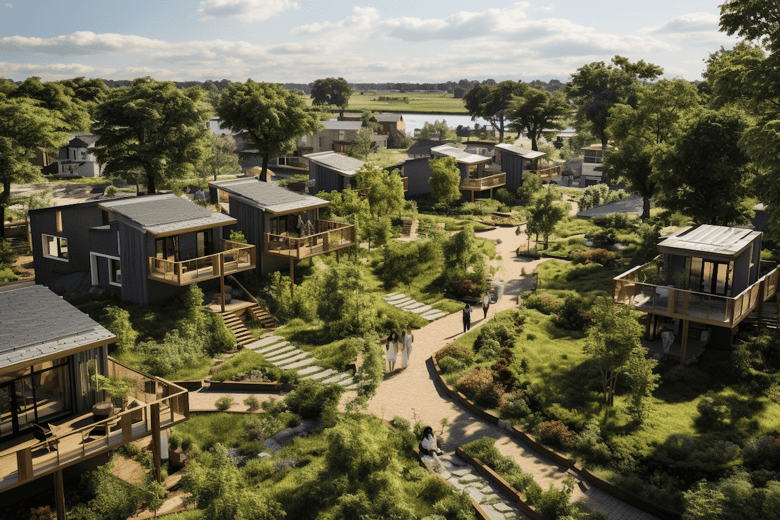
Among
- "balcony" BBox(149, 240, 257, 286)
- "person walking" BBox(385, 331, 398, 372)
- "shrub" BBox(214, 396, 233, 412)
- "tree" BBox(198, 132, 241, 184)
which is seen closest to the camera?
"shrub" BBox(214, 396, 233, 412)

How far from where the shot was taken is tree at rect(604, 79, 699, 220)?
138 ft

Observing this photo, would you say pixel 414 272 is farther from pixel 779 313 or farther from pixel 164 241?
pixel 779 313

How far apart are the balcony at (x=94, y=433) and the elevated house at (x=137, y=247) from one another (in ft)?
31.2

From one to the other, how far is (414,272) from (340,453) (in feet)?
68.8

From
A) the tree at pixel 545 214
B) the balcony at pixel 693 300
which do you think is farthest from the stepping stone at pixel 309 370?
the tree at pixel 545 214

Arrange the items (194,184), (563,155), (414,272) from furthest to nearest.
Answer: (563,155) → (194,184) → (414,272)

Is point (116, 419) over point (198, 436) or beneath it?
over

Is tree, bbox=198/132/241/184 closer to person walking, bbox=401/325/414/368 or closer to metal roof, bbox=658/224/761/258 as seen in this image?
person walking, bbox=401/325/414/368

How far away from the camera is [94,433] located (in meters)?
17.1

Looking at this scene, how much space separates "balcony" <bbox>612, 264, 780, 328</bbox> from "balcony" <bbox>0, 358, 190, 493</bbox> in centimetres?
1703

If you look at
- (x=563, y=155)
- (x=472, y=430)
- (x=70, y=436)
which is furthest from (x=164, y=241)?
(x=563, y=155)

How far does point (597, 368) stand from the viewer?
24.1 meters

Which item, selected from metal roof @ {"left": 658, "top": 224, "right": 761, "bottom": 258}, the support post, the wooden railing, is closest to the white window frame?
the support post

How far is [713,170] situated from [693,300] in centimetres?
1073
